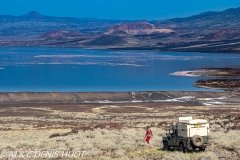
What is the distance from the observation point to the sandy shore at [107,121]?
1719 centimetres

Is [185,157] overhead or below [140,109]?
overhead

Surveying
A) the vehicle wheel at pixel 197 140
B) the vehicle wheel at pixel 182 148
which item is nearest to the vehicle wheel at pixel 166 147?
the vehicle wheel at pixel 182 148

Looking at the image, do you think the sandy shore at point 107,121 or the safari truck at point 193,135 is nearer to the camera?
the safari truck at point 193,135

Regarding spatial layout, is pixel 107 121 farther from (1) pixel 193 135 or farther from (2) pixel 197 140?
(2) pixel 197 140

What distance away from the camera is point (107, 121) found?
3447 cm

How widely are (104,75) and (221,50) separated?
109 metres

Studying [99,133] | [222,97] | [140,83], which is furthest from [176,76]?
[99,133]

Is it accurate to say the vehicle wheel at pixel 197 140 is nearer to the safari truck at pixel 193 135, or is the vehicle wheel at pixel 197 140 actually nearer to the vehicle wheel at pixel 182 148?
the safari truck at pixel 193 135

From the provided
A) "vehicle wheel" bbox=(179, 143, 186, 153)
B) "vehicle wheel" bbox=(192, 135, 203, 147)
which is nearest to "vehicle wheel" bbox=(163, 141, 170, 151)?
"vehicle wheel" bbox=(179, 143, 186, 153)

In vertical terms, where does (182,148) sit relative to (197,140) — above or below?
below

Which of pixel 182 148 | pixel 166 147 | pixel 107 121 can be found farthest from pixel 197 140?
pixel 107 121

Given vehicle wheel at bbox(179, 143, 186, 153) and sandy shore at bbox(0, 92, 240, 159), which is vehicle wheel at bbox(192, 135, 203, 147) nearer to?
sandy shore at bbox(0, 92, 240, 159)

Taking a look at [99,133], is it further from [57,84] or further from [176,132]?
[57,84]

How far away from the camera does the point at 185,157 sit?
14.8 m
